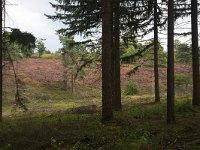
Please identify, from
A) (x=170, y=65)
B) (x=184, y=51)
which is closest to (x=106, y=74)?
(x=170, y=65)

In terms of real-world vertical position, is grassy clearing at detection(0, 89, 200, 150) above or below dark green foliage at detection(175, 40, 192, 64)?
below

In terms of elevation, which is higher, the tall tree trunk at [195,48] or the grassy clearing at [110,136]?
the tall tree trunk at [195,48]

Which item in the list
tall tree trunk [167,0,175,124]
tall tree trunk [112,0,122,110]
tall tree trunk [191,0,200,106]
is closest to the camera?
tall tree trunk [167,0,175,124]

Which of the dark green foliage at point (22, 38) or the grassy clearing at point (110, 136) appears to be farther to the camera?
the dark green foliage at point (22, 38)

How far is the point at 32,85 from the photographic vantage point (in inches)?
2265

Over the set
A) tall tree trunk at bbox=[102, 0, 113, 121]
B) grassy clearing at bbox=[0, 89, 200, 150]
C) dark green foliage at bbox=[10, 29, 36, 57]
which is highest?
dark green foliage at bbox=[10, 29, 36, 57]

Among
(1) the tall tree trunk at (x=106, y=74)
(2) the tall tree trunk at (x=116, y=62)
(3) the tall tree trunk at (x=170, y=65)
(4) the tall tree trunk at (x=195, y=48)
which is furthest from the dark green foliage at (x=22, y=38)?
(4) the tall tree trunk at (x=195, y=48)

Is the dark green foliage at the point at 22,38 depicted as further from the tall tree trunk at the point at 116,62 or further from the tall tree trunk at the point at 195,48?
the tall tree trunk at the point at 195,48

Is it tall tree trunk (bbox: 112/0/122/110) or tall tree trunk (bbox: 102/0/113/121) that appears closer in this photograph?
tall tree trunk (bbox: 102/0/113/121)

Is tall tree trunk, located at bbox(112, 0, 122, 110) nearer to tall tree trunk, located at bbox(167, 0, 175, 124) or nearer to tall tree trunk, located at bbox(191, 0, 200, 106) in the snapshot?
tall tree trunk, located at bbox(191, 0, 200, 106)

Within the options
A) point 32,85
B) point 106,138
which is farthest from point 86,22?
point 32,85

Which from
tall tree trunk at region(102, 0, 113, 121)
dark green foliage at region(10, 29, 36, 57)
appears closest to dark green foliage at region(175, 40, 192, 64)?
tall tree trunk at region(102, 0, 113, 121)

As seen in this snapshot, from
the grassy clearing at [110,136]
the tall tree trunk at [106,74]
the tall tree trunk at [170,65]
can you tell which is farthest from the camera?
the tall tree trunk at [106,74]

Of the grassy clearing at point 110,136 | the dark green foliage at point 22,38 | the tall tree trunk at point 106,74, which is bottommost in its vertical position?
the grassy clearing at point 110,136
